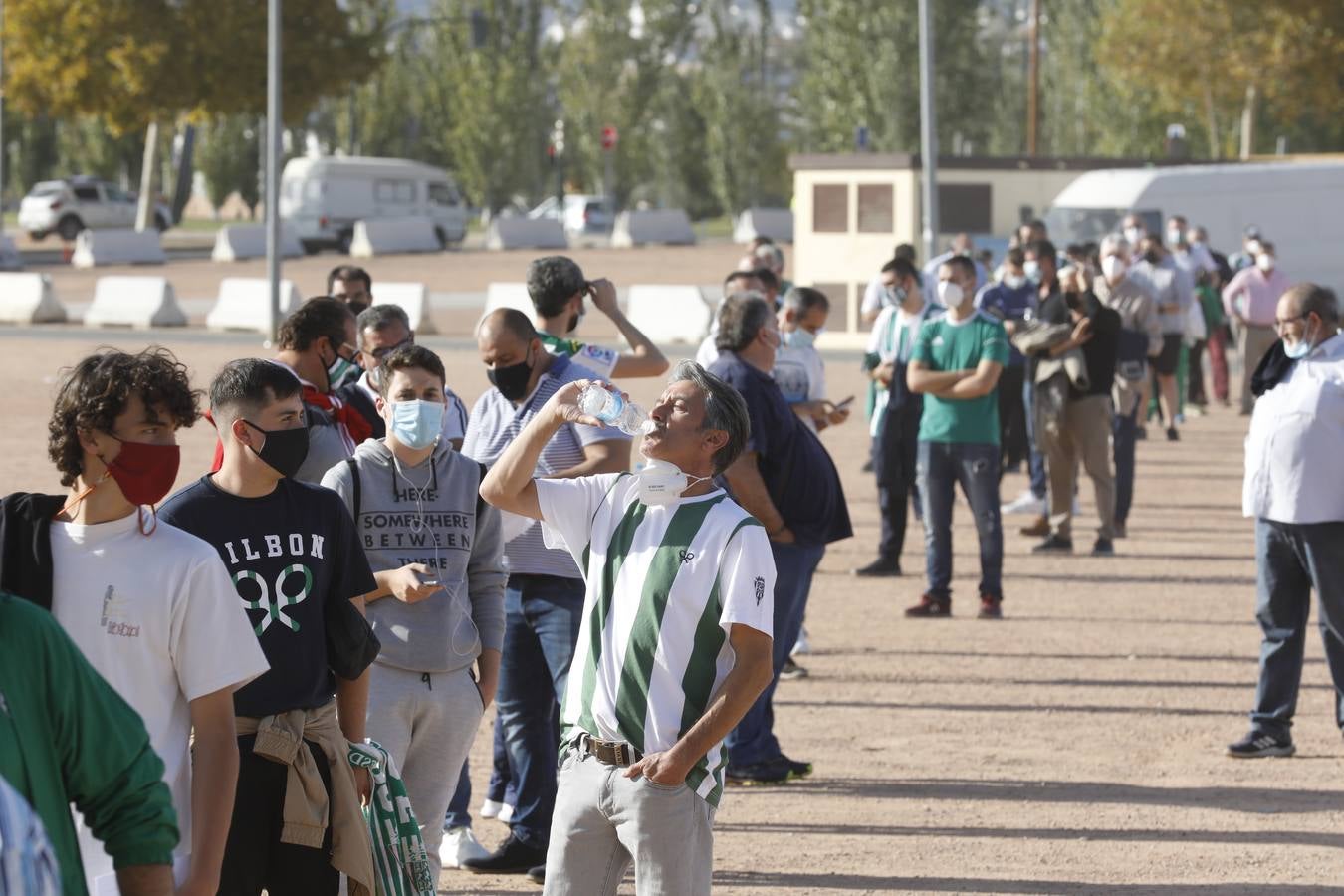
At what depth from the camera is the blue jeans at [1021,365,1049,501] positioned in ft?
46.4

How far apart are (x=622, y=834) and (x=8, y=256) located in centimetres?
4243

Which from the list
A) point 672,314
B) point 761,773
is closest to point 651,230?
point 672,314

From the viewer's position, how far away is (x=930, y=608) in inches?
438

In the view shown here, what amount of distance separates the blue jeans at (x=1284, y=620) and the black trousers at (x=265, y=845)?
4.87 metres

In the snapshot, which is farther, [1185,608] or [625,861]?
[1185,608]

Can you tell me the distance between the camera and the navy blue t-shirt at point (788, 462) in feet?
25.1

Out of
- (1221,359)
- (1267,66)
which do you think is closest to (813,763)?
(1221,359)

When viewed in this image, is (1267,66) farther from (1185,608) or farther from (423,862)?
(423,862)

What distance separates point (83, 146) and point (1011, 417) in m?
67.7

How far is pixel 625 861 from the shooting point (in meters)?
4.47

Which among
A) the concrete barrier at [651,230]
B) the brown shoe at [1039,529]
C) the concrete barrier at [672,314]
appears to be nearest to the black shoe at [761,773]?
the brown shoe at [1039,529]

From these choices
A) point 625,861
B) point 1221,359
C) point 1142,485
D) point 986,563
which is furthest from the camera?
point 1221,359

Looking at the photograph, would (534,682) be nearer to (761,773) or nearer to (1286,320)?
(761,773)

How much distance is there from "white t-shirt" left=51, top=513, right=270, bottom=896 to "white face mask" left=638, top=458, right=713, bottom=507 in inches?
38.8
